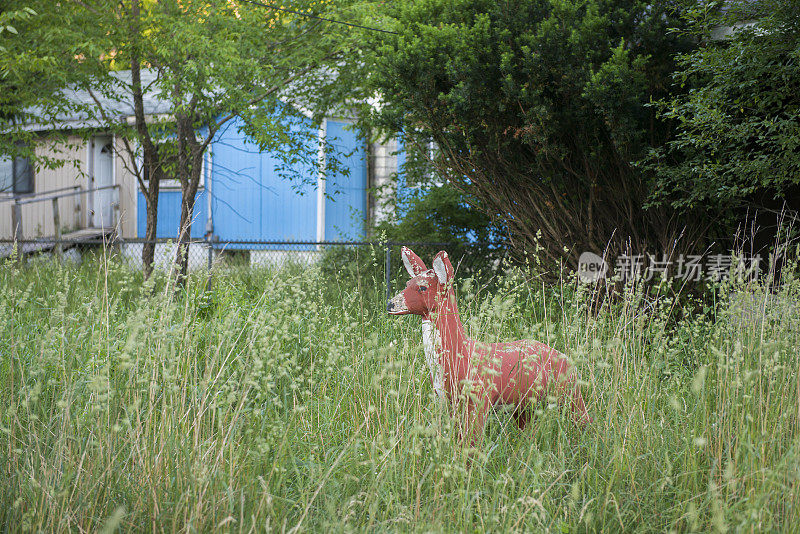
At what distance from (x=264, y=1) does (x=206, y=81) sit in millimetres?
1610

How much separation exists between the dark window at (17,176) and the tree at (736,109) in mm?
13429

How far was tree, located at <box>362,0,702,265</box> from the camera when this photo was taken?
5523mm

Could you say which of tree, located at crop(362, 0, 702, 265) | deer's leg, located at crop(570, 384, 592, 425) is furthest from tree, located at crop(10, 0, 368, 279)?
deer's leg, located at crop(570, 384, 592, 425)

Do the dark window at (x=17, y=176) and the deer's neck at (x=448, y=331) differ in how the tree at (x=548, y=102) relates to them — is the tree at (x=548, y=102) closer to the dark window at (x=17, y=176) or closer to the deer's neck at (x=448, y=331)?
the deer's neck at (x=448, y=331)

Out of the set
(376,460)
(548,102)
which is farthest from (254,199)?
(376,460)

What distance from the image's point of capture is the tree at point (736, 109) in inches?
185

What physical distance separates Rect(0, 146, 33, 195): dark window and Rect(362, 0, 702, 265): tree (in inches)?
436

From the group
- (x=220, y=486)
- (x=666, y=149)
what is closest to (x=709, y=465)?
(x=220, y=486)

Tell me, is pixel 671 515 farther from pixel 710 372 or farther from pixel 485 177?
pixel 485 177

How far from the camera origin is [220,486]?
8.34 feet

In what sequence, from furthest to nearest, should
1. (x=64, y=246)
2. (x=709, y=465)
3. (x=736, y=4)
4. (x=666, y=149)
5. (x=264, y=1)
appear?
Answer: (x=64, y=246), (x=264, y=1), (x=666, y=149), (x=736, y=4), (x=709, y=465)

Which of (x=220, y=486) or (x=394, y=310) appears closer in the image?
(x=220, y=486)

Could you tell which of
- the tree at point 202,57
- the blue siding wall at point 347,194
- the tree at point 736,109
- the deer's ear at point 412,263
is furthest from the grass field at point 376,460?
the blue siding wall at point 347,194

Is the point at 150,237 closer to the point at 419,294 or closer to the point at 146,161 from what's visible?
the point at 146,161
